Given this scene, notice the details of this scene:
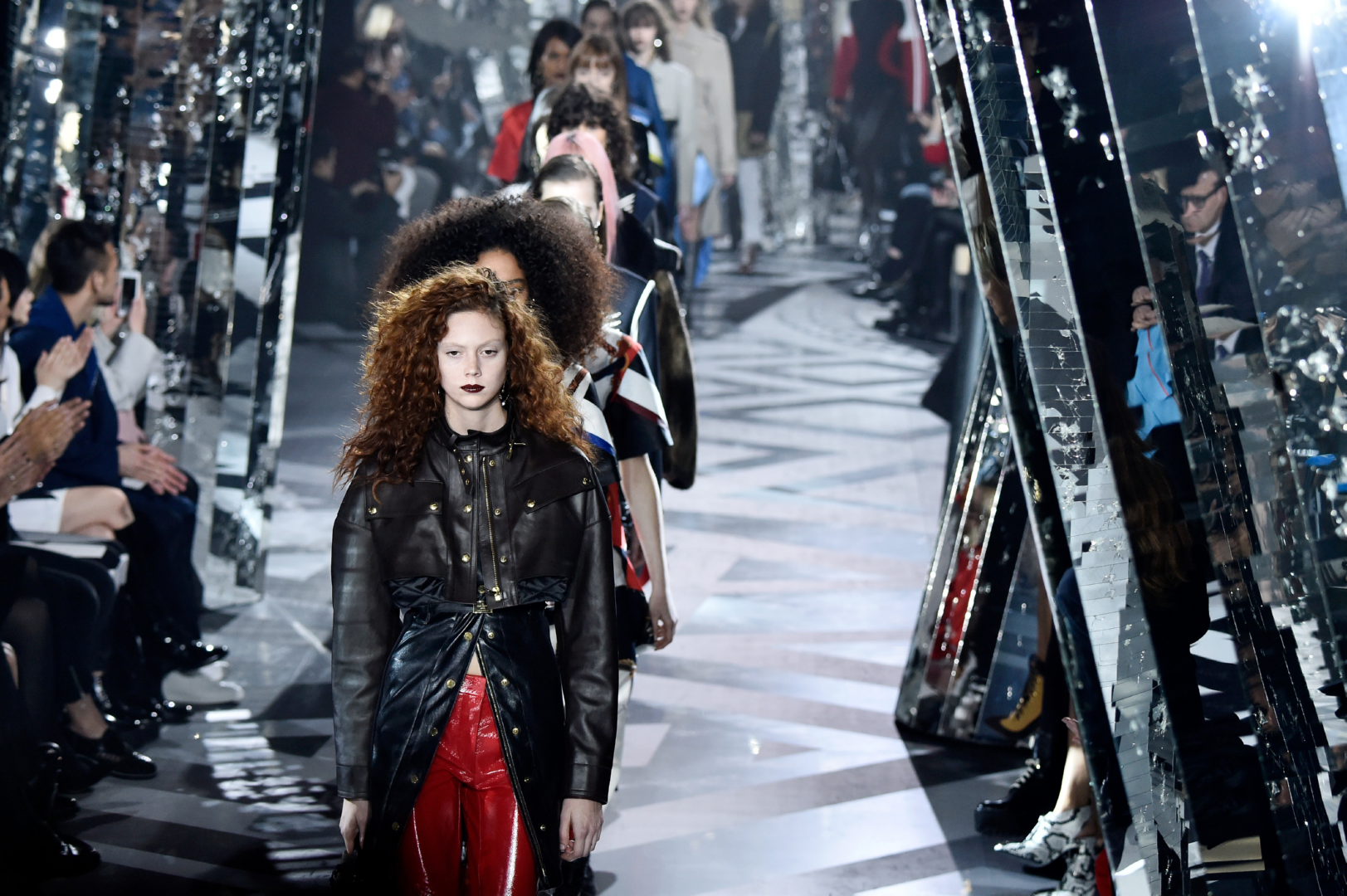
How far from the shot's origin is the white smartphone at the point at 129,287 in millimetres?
5384

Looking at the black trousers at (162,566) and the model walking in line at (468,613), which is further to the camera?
the black trousers at (162,566)

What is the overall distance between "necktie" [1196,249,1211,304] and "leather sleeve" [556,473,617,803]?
94cm

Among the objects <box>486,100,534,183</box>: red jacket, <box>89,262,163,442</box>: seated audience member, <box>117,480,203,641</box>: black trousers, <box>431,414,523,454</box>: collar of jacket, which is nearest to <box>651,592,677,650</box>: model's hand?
<box>431,414,523,454</box>: collar of jacket

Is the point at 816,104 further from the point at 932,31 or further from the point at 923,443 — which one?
the point at 932,31

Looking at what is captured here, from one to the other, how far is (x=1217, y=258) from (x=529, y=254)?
4.31 feet

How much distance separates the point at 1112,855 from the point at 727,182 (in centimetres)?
676

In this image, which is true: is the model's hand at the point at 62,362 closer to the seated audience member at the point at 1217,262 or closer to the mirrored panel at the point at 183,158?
the mirrored panel at the point at 183,158

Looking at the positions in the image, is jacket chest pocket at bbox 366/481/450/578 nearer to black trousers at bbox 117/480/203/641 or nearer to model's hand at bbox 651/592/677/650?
model's hand at bbox 651/592/677/650

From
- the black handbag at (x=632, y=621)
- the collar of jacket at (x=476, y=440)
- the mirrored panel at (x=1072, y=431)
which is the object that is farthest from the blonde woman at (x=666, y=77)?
the collar of jacket at (x=476, y=440)

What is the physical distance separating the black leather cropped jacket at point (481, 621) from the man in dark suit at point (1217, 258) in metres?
0.94

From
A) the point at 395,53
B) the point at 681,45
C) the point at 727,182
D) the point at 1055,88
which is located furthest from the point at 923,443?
the point at 1055,88

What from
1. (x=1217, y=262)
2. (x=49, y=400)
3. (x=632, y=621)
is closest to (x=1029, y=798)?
(x=632, y=621)

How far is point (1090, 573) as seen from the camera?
7.28 ft

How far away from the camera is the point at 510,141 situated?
5973 mm
